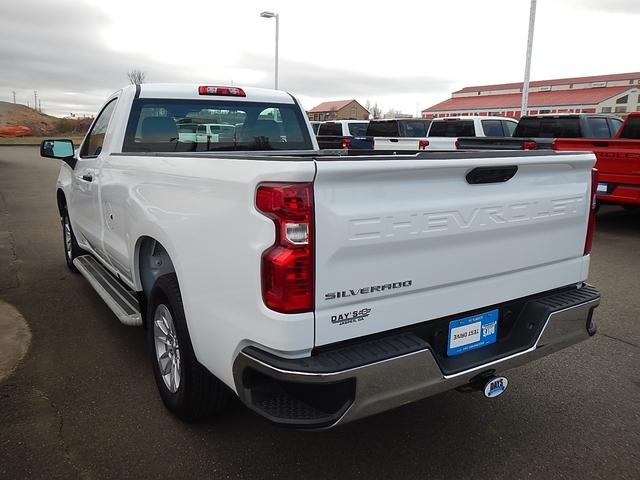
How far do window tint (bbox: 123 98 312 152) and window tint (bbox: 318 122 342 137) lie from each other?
48.3 feet

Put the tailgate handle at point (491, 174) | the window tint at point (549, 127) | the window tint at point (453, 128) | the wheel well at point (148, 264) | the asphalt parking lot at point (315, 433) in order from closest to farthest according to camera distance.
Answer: the tailgate handle at point (491, 174) < the asphalt parking lot at point (315, 433) < the wheel well at point (148, 264) < the window tint at point (549, 127) < the window tint at point (453, 128)

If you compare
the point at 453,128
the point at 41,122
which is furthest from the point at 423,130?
the point at 41,122

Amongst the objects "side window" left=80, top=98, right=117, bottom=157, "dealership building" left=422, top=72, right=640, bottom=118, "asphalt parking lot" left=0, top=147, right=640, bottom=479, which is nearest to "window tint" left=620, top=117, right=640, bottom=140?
"asphalt parking lot" left=0, top=147, right=640, bottom=479

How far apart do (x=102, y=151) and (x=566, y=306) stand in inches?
142

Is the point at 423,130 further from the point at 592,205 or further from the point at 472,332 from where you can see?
the point at 472,332

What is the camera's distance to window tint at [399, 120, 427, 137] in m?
16.9

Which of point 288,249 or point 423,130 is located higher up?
point 423,130

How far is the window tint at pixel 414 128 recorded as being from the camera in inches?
664

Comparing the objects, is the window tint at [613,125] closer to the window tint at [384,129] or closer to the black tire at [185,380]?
the window tint at [384,129]

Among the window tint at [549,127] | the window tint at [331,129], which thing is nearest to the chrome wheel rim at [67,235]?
the window tint at [549,127]

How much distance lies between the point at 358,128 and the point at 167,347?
17.2 metres

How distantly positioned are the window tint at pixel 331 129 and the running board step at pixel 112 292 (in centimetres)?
1500

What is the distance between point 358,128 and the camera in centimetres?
1947

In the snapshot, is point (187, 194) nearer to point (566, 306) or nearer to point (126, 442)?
point (126, 442)
